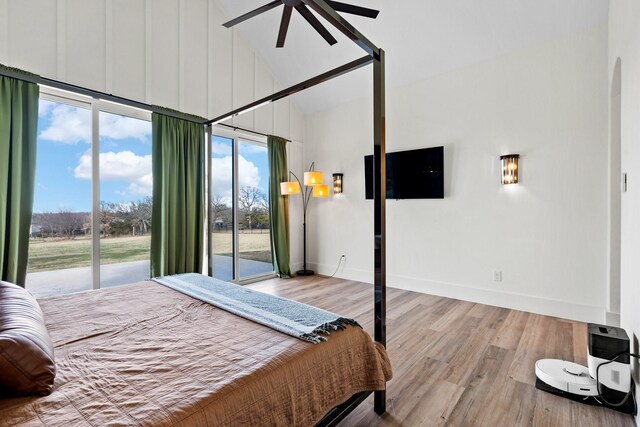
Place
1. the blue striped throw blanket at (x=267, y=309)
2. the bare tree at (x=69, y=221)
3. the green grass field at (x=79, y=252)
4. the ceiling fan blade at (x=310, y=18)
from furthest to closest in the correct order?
the bare tree at (x=69, y=221), the green grass field at (x=79, y=252), the ceiling fan blade at (x=310, y=18), the blue striped throw blanket at (x=267, y=309)

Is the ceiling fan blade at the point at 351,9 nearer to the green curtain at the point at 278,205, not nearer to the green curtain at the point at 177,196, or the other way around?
the green curtain at the point at 177,196

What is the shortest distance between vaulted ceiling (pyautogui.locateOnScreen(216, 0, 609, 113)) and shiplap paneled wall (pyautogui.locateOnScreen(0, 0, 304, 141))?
0.47m

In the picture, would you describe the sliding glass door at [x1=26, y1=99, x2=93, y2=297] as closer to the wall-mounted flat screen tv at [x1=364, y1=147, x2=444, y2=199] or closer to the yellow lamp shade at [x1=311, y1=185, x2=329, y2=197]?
the yellow lamp shade at [x1=311, y1=185, x2=329, y2=197]

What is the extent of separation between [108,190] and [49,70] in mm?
1244

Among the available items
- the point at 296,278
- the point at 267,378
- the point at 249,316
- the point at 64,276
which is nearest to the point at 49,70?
the point at 64,276

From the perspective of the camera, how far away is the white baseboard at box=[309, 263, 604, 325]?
10.6ft

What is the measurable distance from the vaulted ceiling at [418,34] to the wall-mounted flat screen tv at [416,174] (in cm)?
110

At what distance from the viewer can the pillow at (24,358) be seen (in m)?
1.03

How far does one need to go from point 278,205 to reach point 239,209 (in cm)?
66

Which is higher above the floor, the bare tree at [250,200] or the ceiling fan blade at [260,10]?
the ceiling fan blade at [260,10]

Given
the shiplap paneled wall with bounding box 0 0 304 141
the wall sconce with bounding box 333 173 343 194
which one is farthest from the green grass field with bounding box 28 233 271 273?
the wall sconce with bounding box 333 173 343 194

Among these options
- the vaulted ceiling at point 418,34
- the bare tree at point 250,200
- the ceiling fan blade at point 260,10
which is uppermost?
the vaulted ceiling at point 418,34

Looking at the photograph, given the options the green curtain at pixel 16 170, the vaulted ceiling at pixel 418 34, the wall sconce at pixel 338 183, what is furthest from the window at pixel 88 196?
the wall sconce at pixel 338 183

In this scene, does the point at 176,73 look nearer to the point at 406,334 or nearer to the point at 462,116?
the point at 462,116
